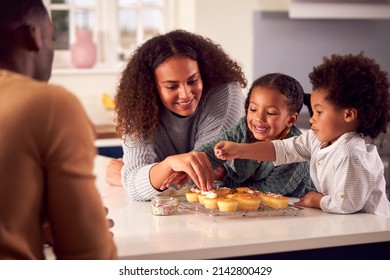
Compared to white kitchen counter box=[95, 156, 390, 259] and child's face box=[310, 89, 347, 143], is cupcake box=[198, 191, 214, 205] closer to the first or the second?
white kitchen counter box=[95, 156, 390, 259]

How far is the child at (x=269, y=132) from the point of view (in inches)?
48.1

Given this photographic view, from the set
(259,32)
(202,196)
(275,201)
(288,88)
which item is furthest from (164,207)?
(259,32)

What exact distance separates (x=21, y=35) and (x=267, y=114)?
1.84 ft

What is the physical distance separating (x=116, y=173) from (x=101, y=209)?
0.76m

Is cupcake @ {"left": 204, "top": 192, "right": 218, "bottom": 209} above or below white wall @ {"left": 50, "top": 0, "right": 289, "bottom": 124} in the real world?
below

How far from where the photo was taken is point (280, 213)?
1.15m

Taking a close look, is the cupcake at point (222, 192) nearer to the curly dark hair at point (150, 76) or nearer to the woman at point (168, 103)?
the woman at point (168, 103)

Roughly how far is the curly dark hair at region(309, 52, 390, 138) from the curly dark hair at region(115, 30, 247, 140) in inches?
13.3

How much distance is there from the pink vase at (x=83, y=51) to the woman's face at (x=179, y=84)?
1.66 m

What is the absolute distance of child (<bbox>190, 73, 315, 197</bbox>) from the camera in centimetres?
122

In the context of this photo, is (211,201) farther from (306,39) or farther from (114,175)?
(306,39)

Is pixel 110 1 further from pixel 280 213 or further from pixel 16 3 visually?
pixel 16 3

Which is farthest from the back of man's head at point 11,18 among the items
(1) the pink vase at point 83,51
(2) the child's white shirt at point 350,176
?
(1) the pink vase at point 83,51

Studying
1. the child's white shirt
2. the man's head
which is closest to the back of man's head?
the man's head
